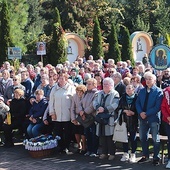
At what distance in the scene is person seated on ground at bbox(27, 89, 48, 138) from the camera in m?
8.77

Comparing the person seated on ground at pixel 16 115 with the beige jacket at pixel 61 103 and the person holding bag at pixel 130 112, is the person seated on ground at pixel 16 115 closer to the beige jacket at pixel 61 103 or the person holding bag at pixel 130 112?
the beige jacket at pixel 61 103

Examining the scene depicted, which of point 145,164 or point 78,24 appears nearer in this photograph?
point 145,164

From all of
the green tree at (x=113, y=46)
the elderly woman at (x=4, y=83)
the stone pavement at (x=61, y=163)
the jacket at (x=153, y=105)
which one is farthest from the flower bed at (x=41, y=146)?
the green tree at (x=113, y=46)

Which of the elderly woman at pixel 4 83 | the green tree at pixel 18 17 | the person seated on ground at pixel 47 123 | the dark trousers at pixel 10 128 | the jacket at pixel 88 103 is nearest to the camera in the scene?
the jacket at pixel 88 103

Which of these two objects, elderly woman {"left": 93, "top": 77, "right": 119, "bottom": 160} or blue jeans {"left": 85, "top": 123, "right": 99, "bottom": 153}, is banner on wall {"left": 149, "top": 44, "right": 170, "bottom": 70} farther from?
blue jeans {"left": 85, "top": 123, "right": 99, "bottom": 153}

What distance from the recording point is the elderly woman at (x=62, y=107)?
8.25 m

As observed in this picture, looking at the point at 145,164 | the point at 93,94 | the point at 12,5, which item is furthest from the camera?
the point at 12,5

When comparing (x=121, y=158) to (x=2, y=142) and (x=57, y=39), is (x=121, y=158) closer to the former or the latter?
(x=2, y=142)

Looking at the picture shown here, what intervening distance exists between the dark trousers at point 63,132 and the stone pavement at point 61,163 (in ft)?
0.85

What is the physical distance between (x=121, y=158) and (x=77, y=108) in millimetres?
1412

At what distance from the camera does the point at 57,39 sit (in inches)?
930

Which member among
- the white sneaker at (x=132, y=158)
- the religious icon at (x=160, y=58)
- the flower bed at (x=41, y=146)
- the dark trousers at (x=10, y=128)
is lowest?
the white sneaker at (x=132, y=158)

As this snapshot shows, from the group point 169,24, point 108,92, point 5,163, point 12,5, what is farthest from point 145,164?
point 169,24

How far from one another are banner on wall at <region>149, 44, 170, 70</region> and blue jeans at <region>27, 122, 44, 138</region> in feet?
11.4
